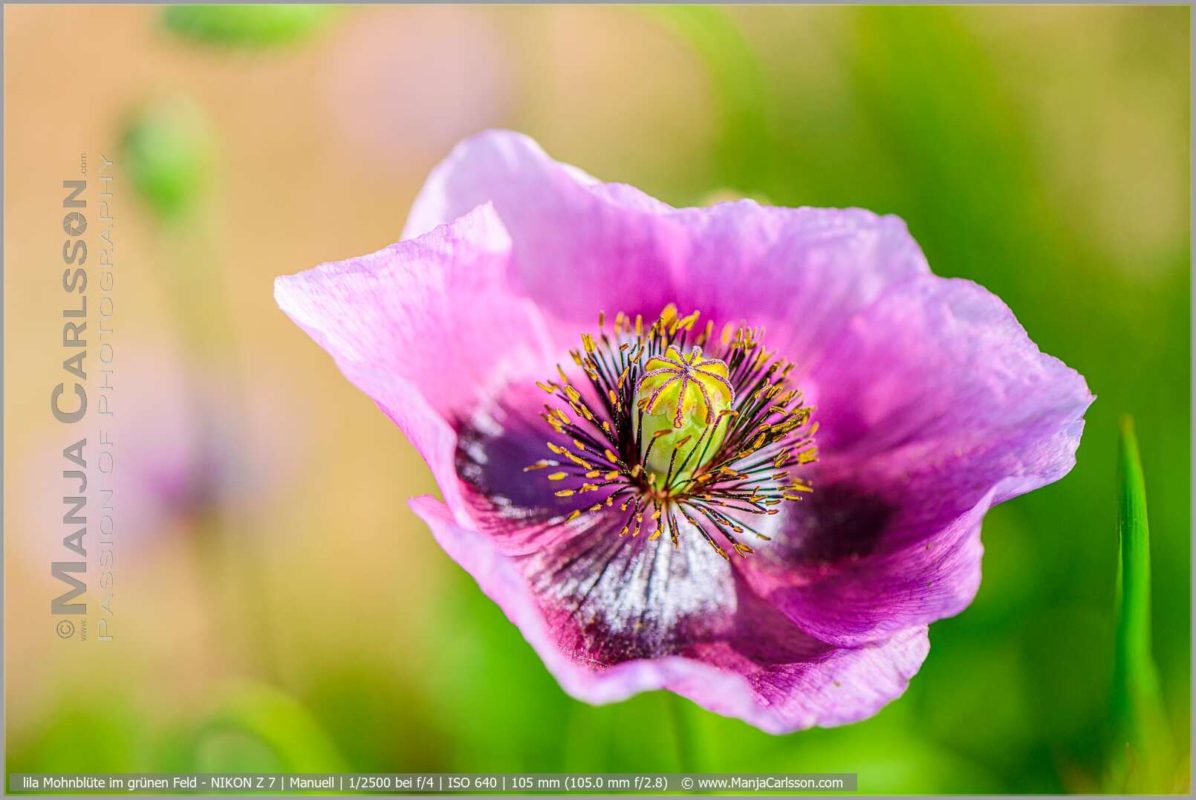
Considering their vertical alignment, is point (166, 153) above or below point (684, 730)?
above

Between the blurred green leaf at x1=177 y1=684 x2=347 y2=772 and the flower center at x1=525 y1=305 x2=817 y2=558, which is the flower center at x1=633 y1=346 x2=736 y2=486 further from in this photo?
the blurred green leaf at x1=177 y1=684 x2=347 y2=772

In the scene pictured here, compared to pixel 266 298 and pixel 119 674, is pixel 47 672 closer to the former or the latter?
pixel 119 674

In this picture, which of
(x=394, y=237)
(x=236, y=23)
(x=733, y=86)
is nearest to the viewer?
(x=236, y=23)

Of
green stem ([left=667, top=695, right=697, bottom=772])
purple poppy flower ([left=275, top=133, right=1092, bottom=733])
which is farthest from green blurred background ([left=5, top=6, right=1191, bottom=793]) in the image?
purple poppy flower ([left=275, top=133, right=1092, bottom=733])

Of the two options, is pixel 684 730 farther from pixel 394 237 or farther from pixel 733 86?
pixel 394 237

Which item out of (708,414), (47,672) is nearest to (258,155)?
(47,672)

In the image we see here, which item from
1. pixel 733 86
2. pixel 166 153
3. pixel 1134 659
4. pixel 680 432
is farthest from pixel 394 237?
pixel 1134 659
